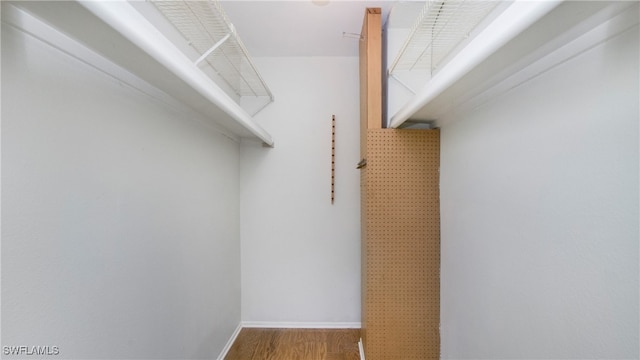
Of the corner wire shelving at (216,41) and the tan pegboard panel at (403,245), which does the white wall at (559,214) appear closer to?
the tan pegboard panel at (403,245)

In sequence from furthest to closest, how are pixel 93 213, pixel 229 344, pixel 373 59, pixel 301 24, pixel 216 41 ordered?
pixel 229 344, pixel 301 24, pixel 373 59, pixel 216 41, pixel 93 213

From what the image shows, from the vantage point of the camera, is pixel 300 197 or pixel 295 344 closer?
pixel 295 344

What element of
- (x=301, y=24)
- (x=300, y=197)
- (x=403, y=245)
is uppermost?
(x=301, y=24)

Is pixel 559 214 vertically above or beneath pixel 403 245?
above

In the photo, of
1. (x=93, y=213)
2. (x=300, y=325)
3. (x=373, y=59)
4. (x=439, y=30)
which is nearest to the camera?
(x=93, y=213)

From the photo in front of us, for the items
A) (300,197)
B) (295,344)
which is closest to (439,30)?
(300,197)

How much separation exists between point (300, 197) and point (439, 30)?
5.56ft

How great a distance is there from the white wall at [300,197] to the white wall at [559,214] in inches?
51.9

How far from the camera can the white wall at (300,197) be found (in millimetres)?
2510

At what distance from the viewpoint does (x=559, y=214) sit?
A: 800mm

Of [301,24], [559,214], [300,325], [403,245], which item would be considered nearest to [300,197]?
[403,245]

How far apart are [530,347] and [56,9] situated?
5.60 ft

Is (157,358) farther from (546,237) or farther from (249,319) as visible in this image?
(546,237)

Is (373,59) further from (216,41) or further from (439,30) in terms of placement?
(216,41)
